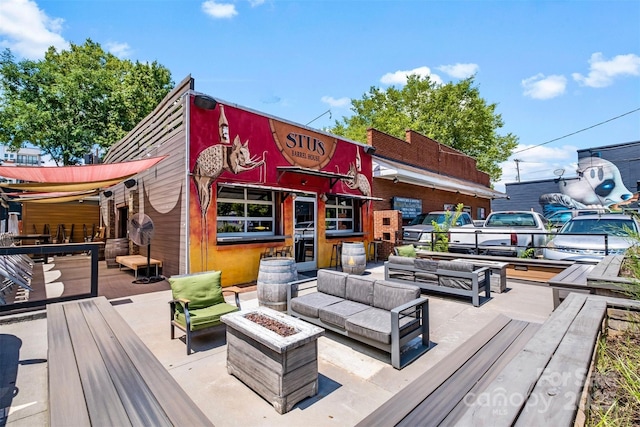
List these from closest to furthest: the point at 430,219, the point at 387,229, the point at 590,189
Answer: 1. the point at 387,229
2. the point at 430,219
3. the point at 590,189

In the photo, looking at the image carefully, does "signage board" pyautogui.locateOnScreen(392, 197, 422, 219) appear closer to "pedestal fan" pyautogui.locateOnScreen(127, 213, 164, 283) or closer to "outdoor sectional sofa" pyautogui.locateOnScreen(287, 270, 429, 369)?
"outdoor sectional sofa" pyautogui.locateOnScreen(287, 270, 429, 369)

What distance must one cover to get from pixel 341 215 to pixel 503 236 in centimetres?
542

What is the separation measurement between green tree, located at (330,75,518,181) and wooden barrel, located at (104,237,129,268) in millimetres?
21292

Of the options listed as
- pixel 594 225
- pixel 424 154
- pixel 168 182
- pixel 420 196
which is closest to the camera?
pixel 168 182

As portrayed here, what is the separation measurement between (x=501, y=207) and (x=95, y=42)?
42.1m

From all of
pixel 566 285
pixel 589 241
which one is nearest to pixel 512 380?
pixel 566 285

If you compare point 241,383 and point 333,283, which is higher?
point 333,283

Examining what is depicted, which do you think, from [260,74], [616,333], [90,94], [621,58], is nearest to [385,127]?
[621,58]

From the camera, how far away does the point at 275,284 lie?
500cm

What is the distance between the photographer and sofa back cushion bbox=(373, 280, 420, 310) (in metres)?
3.82

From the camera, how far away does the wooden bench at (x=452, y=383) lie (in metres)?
2.06

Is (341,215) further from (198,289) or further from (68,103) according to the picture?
(68,103)

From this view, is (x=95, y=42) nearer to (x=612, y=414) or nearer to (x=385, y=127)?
(x=385, y=127)

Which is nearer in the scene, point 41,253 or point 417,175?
point 41,253
